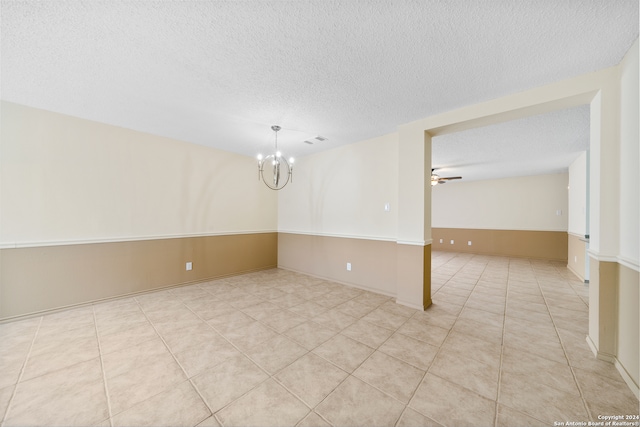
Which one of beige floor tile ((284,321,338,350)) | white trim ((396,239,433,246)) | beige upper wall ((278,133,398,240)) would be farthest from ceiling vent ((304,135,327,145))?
beige floor tile ((284,321,338,350))

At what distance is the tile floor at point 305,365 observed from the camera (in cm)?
142

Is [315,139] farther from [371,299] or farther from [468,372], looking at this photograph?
[468,372]

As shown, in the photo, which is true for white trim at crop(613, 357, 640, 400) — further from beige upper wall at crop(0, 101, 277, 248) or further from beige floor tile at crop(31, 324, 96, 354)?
beige upper wall at crop(0, 101, 277, 248)

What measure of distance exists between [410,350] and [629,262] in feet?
5.78

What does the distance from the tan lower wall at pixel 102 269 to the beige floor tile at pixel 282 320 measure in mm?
2092

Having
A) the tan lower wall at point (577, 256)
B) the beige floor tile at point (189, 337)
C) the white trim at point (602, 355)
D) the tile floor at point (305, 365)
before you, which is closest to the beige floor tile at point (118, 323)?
the tile floor at point (305, 365)

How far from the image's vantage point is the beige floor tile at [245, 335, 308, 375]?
1.86 meters

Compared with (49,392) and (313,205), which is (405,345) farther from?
(313,205)

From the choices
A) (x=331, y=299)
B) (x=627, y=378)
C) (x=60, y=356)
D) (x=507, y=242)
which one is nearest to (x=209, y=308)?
(x=60, y=356)

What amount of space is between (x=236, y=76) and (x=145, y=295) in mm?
3400

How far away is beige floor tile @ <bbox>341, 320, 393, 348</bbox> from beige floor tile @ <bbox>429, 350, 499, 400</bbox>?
1.65ft

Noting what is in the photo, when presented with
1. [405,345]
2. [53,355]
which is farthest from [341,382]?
[53,355]

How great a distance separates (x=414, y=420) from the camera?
1.36 metres

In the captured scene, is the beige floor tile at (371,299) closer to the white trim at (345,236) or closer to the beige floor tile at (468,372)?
the white trim at (345,236)
